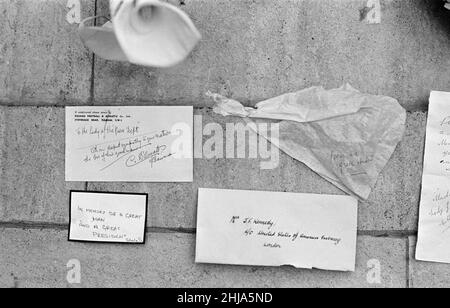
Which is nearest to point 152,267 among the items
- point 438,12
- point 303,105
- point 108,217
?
point 108,217

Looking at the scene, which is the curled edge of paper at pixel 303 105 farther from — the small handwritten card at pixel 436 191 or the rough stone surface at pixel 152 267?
the rough stone surface at pixel 152 267

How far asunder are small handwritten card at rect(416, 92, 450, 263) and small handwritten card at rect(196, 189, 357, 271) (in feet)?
0.66

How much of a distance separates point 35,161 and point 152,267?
0.45 metres

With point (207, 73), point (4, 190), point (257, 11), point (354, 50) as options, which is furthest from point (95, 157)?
point (354, 50)

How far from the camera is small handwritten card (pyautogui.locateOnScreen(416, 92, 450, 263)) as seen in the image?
157cm

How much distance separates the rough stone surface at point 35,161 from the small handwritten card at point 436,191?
982mm

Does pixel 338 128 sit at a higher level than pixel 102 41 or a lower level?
lower

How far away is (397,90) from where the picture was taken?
5.15ft

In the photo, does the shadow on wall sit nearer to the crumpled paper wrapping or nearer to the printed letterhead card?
the crumpled paper wrapping

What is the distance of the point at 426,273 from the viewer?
160 cm

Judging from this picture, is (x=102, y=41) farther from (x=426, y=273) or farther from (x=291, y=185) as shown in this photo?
(x=426, y=273)

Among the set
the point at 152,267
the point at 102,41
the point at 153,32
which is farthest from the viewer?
the point at 152,267
